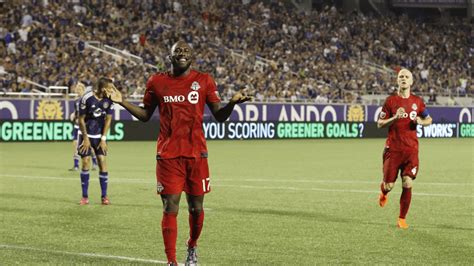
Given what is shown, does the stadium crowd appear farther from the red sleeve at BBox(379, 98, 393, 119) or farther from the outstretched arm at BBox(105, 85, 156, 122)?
the outstretched arm at BBox(105, 85, 156, 122)

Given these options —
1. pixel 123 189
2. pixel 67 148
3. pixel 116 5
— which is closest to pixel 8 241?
pixel 123 189

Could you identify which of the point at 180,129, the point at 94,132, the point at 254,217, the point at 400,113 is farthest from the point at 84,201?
the point at 180,129

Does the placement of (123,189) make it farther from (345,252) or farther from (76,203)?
(345,252)

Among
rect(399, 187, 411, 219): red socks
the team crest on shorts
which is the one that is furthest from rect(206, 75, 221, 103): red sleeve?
rect(399, 187, 411, 219): red socks

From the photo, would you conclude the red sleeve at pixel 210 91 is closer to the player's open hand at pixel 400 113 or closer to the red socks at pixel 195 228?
the red socks at pixel 195 228

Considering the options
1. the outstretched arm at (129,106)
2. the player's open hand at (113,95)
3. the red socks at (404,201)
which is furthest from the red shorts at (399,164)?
the player's open hand at (113,95)

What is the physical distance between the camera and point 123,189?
19703 millimetres

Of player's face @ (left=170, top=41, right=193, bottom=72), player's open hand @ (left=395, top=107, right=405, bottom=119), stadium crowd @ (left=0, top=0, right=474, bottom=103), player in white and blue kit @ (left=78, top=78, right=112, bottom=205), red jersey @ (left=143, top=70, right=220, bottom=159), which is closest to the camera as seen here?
player's face @ (left=170, top=41, right=193, bottom=72)

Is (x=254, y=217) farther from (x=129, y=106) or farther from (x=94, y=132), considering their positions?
(x=129, y=106)

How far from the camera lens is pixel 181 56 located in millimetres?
9109

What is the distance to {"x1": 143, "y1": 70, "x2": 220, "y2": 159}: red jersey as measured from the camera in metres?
9.22

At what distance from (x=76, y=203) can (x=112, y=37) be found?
106 feet

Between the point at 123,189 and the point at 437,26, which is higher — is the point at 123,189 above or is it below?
below

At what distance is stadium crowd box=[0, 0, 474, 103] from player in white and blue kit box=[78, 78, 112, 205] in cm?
2382
